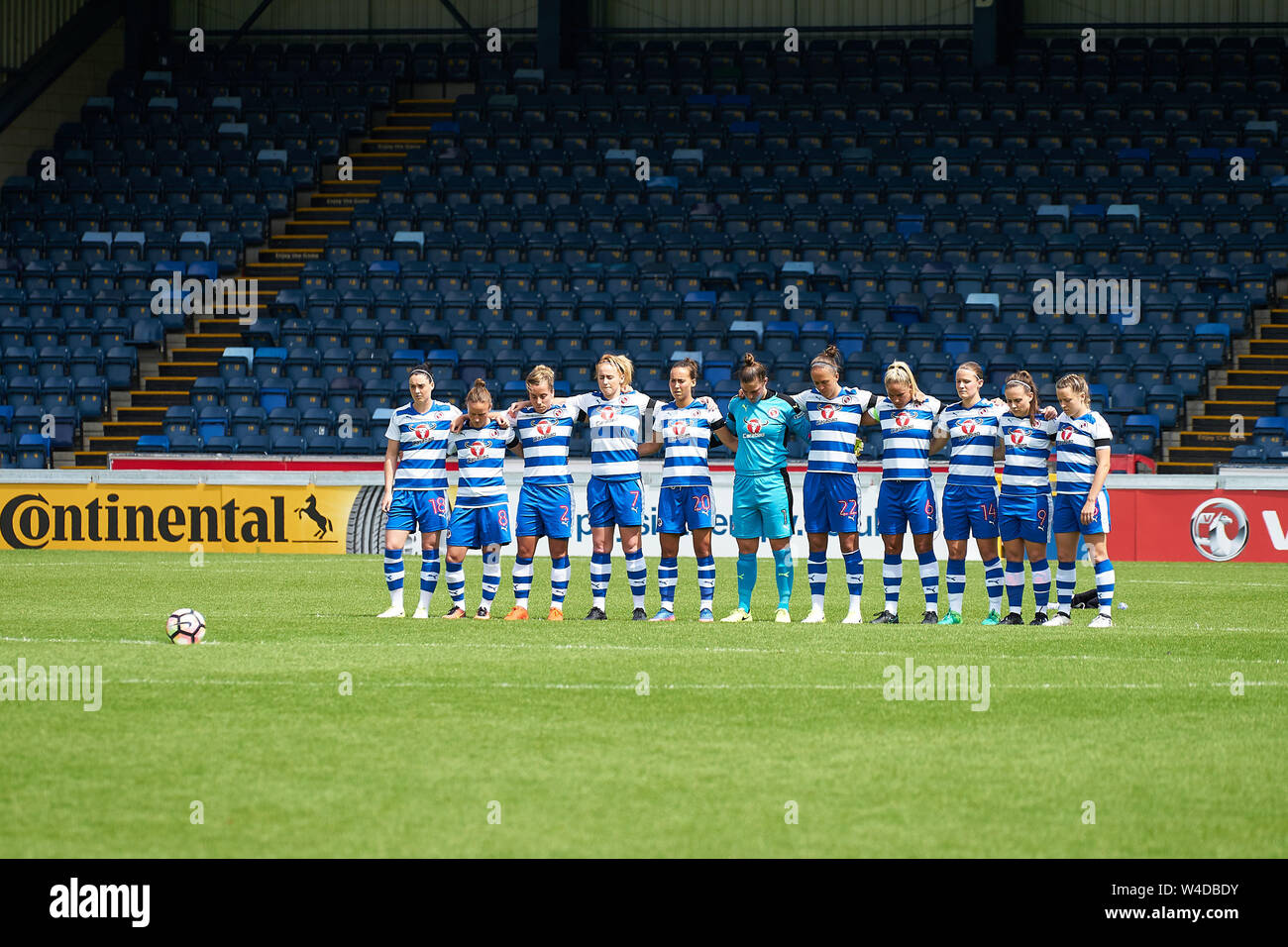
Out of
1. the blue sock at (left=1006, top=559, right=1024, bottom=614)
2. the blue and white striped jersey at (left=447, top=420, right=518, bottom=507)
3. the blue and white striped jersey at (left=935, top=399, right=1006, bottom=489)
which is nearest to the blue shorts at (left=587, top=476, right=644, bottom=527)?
the blue and white striped jersey at (left=447, top=420, right=518, bottom=507)

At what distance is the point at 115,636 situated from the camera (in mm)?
11594

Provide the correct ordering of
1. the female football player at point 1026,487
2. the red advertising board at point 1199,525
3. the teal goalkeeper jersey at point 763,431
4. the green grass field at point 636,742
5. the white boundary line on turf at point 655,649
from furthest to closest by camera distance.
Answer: the red advertising board at point 1199,525, the teal goalkeeper jersey at point 763,431, the female football player at point 1026,487, the white boundary line on turf at point 655,649, the green grass field at point 636,742

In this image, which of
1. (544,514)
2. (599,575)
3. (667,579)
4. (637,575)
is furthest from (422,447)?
(667,579)

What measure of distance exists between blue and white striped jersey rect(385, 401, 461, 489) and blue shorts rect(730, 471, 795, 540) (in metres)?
2.51

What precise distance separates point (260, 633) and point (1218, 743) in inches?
277

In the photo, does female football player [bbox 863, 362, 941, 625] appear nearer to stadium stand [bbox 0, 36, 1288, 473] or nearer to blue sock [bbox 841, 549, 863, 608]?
blue sock [bbox 841, 549, 863, 608]

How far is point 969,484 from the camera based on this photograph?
13438 mm

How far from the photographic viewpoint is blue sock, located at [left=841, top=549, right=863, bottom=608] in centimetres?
1345

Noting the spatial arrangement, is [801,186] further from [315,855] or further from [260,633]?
[315,855]

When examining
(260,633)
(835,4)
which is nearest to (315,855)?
(260,633)

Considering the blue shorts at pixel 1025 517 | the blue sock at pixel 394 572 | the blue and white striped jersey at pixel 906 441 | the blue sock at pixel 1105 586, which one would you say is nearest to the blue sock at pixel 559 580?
the blue sock at pixel 394 572

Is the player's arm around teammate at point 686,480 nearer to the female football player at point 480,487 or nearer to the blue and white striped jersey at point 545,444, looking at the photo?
the blue and white striped jersey at point 545,444

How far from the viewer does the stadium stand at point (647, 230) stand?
26.6 metres

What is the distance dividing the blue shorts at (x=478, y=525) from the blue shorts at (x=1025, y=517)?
4.17m
